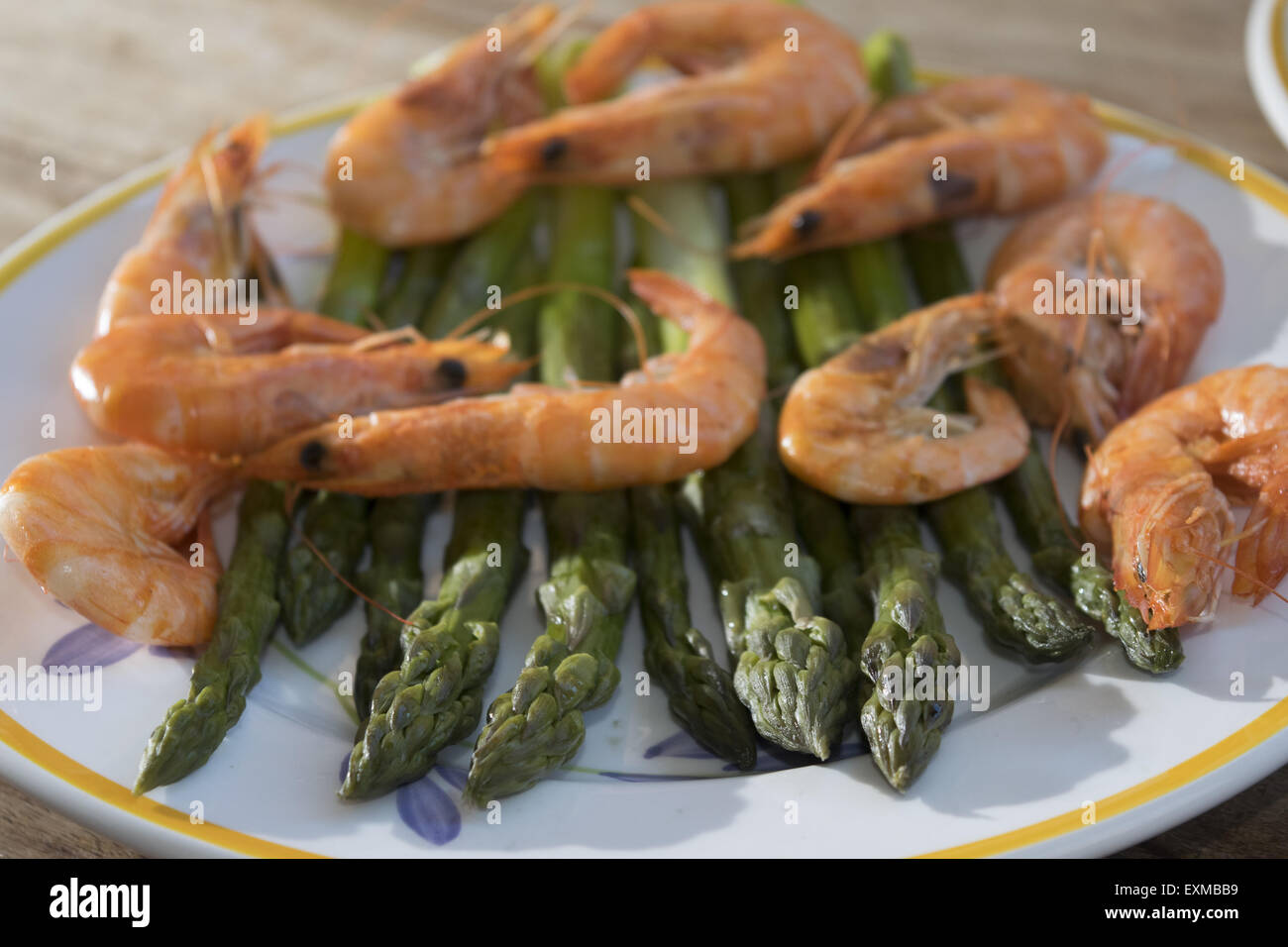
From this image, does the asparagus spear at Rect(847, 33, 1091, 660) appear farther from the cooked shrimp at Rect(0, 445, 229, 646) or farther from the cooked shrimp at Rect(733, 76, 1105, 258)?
the cooked shrimp at Rect(0, 445, 229, 646)

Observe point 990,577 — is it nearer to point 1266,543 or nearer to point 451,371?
point 1266,543

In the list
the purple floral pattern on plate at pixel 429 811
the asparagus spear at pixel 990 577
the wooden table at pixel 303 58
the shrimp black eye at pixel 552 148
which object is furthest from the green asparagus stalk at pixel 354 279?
the purple floral pattern on plate at pixel 429 811

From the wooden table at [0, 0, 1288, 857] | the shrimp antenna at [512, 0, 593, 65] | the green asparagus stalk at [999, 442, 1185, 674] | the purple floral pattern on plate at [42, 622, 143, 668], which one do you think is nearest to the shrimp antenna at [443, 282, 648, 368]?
the shrimp antenna at [512, 0, 593, 65]

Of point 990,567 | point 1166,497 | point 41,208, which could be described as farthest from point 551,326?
point 41,208

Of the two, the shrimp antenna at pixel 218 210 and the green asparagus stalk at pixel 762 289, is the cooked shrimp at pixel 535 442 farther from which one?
the shrimp antenna at pixel 218 210
